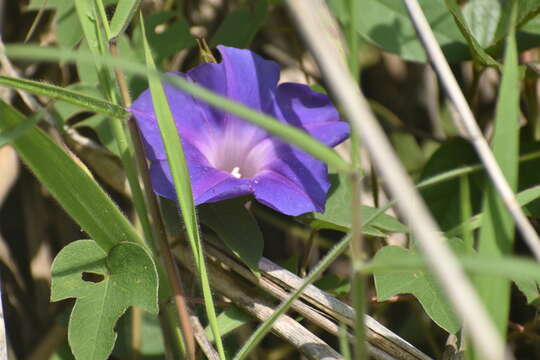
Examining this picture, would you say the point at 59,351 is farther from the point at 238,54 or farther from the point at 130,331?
the point at 238,54

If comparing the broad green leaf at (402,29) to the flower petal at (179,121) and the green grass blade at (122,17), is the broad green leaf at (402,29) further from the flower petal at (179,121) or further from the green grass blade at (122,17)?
the green grass blade at (122,17)

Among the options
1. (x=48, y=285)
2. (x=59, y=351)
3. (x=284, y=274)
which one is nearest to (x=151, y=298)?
(x=284, y=274)

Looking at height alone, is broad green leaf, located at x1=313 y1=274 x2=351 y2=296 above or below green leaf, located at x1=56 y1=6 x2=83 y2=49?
below

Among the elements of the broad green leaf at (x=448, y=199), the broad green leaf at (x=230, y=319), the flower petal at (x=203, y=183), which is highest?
the flower petal at (x=203, y=183)

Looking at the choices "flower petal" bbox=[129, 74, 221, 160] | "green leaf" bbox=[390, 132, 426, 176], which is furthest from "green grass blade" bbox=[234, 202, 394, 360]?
"green leaf" bbox=[390, 132, 426, 176]

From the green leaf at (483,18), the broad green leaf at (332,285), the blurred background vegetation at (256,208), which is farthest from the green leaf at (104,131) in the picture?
the green leaf at (483,18)

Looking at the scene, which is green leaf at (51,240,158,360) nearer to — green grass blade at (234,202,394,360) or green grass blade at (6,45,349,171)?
green grass blade at (234,202,394,360)
